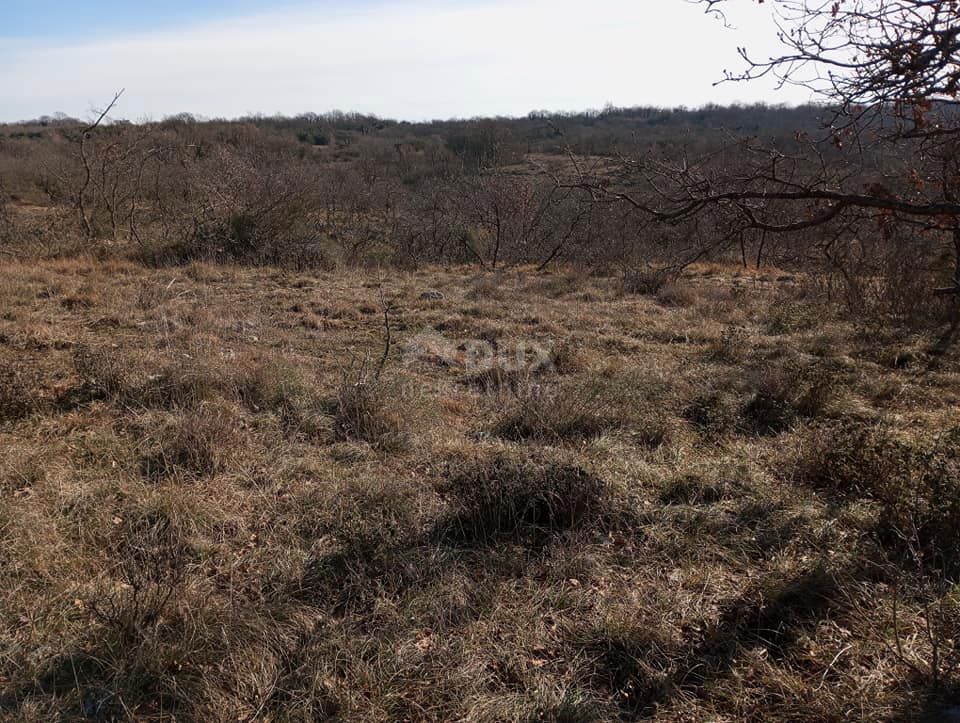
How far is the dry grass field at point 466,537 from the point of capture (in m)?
2.34

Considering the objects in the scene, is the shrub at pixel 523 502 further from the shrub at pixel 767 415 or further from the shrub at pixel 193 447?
the shrub at pixel 767 415

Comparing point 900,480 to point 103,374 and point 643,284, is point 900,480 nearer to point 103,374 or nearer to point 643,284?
point 103,374

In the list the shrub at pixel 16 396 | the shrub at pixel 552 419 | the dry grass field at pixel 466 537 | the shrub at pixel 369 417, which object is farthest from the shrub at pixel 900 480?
the shrub at pixel 16 396

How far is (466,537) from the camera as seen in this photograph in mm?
3322

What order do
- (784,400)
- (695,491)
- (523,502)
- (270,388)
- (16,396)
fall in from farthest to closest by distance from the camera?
(784,400) < (270,388) < (16,396) < (695,491) < (523,502)

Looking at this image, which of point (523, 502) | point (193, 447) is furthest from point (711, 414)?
point (193, 447)

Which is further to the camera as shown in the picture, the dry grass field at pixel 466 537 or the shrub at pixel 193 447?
the shrub at pixel 193 447

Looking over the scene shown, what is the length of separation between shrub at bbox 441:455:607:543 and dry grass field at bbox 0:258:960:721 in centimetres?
1

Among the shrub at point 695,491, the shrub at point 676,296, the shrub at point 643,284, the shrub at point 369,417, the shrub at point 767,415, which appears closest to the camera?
the shrub at point 695,491

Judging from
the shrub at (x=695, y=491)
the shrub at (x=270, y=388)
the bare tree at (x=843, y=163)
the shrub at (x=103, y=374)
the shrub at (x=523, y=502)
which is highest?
the bare tree at (x=843, y=163)

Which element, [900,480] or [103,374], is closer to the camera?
[900,480]

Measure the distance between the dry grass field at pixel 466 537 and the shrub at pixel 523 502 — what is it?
0.01 m

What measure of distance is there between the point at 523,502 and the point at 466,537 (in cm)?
35

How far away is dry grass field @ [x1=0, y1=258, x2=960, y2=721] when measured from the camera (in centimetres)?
234
